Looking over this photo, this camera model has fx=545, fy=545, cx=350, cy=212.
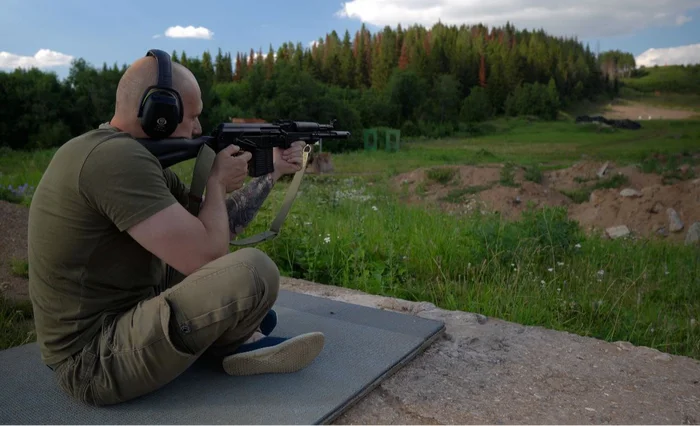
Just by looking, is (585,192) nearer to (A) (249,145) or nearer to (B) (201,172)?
(A) (249,145)

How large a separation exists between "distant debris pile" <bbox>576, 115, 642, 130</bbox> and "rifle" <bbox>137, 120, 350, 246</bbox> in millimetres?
11619

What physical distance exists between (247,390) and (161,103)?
3.78 feet

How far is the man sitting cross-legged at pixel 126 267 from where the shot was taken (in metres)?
1.74

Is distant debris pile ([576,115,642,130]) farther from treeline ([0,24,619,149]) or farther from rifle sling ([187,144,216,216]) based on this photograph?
rifle sling ([187,144,216,216])

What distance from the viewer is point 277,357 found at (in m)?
2.25

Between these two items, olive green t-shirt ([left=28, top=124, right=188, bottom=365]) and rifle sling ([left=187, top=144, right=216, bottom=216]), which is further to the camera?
rifle sling ([left=187, top=144, right=216, bottom=216])

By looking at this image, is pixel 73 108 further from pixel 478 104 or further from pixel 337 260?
pixel 337 260

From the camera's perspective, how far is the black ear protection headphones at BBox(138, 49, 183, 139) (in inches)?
74.0

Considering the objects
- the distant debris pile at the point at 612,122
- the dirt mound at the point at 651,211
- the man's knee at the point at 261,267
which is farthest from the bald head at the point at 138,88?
the distant debris pile at the point at 612,122

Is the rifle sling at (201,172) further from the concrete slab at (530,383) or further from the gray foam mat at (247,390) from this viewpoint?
the concrete slab at (530,383)

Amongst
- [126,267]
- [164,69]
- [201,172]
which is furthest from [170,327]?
[164,69]

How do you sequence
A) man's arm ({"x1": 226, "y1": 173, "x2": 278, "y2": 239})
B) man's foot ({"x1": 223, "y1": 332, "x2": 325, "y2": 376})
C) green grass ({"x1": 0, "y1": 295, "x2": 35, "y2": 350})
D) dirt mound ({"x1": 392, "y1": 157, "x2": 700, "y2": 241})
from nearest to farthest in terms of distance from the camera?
man's foot ({"x1": 223, "y1": 332, "x2": 325, "y2": 376})
man's arm ({"x1": 226, "y1": 173, "x2": 278, "y2": 239})
green grass ({"x1": 0, "y1": 295, "x2": 35, "y2": 350})
dirt mound ({"x1": 392, "y1": 157, "x2": 700, "y2": 241})

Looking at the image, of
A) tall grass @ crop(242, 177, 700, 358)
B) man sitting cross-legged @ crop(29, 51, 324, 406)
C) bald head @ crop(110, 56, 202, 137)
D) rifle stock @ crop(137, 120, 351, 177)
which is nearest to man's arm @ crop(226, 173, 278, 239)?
rifle stock @ crop(137, 120, 351, 177)

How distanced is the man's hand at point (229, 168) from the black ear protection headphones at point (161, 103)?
0.29m
